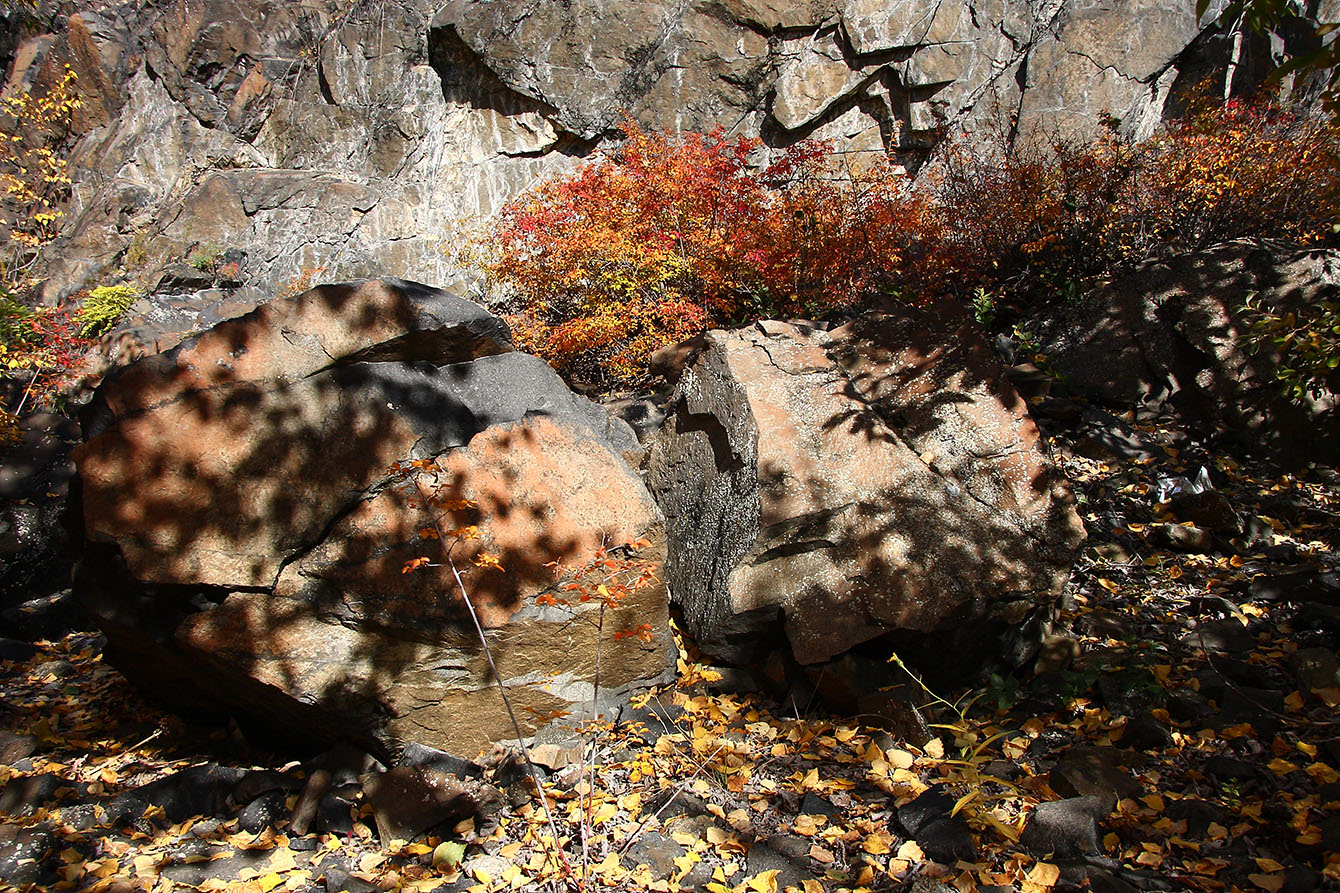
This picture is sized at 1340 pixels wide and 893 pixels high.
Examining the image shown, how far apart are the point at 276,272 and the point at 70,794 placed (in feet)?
35.3

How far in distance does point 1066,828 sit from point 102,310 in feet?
41.0

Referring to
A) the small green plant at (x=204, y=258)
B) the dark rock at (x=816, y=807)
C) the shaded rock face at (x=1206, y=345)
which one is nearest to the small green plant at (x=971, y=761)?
the dark rock at (x=816, y=807)

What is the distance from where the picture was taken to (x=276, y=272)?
40.3 ft

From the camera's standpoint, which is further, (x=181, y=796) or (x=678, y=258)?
(x=678, y=258)

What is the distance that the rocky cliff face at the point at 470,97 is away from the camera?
40.3ft

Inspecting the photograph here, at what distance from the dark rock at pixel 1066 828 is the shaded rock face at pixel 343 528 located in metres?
1.74

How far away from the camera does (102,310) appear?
10.5m

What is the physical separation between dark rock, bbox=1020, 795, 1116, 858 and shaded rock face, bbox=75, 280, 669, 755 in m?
1.74

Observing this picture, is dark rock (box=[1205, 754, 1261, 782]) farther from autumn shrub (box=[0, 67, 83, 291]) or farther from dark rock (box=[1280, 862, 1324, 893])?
autumn shrub (box=[0, 67, 83, 291])

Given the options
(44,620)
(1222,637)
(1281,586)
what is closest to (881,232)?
(1281,586)

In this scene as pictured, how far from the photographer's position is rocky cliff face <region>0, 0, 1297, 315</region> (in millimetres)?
12281

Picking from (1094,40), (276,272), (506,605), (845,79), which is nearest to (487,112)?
(276,272)

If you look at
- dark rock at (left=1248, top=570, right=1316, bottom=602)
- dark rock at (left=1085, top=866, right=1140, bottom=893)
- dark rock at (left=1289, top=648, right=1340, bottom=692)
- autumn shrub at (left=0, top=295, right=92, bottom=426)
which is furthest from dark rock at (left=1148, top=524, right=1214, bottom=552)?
autumn shrub at (left=0, top=295, right=92, bottom=426)

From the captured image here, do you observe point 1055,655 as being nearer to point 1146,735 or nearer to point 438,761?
point 1146,735
